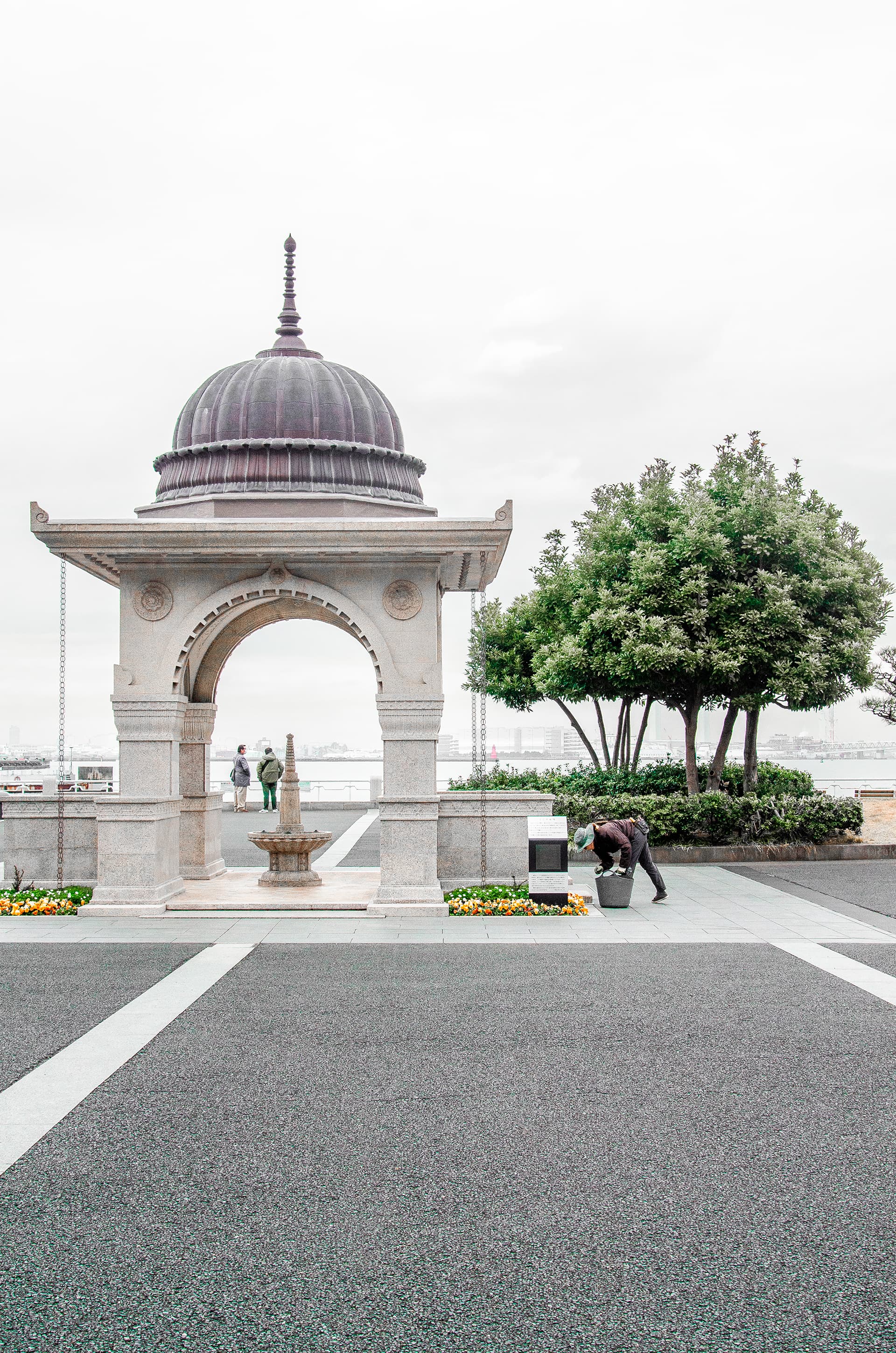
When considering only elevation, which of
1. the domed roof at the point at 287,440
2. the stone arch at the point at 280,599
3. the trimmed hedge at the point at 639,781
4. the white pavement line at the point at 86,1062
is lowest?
the white pavement line at the point at 86,1062

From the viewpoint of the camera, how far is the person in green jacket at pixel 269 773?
30.1m

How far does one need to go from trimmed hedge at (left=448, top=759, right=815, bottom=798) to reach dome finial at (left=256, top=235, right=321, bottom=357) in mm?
12034

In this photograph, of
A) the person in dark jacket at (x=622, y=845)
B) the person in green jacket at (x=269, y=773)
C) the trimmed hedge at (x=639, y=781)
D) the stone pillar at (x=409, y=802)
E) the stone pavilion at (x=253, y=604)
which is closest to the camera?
the stone pavilion at (x=253, y=604)

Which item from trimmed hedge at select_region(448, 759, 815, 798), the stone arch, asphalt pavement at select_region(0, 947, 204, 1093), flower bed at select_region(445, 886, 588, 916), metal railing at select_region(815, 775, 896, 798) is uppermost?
the stone arch

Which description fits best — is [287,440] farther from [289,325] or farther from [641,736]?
[641,736]

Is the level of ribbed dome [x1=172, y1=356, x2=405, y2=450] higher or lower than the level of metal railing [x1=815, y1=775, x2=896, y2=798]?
higher

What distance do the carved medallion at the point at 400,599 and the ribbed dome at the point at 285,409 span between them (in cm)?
301

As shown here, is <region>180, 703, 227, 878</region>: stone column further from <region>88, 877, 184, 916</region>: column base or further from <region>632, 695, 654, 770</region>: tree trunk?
<region>632, 695, 654, 770</region>: tree trunk

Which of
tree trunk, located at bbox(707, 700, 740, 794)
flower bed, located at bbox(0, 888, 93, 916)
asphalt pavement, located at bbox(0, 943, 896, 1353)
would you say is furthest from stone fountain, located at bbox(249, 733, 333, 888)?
tree trunk, located at bbox(707, 700, 740, 794)

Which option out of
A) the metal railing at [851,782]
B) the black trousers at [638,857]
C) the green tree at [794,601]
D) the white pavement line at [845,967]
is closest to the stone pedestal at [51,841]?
the black trousers at [638,857]

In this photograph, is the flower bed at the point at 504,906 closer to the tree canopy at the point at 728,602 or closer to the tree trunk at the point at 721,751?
the tree canopy at the point at 728,602

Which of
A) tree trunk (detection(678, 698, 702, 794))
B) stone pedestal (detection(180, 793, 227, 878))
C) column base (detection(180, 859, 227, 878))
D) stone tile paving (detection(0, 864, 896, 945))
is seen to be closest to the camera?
stone tile paving (detection(0, 864, 896, 945))

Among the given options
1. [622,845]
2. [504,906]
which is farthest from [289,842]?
[622,845]

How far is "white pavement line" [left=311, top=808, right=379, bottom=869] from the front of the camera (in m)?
19.6
